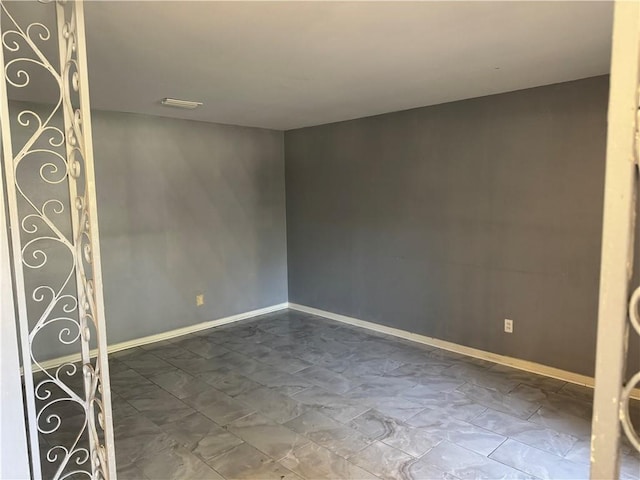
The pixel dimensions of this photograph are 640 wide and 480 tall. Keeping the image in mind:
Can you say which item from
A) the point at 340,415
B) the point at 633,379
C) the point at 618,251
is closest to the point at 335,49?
the point at 618,251

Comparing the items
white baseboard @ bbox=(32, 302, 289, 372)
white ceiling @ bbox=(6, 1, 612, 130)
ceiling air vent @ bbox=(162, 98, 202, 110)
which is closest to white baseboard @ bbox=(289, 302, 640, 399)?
white baseboard @ bbox=(32, 302, 289, 372)

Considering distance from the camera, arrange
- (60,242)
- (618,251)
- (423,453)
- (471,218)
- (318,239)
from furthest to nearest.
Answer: (318,239)
(471,218)
(423,453)
(60,242)
(618,251)

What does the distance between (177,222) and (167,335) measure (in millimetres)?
1183

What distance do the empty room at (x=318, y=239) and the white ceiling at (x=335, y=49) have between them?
2 cm

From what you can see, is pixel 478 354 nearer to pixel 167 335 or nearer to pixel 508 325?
pixel 508 325

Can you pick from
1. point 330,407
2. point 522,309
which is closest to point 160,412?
point 330,407

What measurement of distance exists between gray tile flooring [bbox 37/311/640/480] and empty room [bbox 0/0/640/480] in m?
0.02

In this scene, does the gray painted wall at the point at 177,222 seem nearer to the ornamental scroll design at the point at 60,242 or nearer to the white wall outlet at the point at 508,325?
the ornamental scroll design at the point at 60,242

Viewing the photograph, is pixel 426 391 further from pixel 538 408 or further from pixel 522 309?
pixel 522 309

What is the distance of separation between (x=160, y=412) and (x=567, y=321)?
305 cm

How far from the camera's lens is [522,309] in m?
3.46

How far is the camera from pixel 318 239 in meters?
5.08

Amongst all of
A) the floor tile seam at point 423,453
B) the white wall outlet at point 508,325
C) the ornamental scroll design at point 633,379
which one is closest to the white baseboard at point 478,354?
the white wall outlet at point 508,325

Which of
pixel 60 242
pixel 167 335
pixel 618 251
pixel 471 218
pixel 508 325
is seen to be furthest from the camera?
pixel 167 335
